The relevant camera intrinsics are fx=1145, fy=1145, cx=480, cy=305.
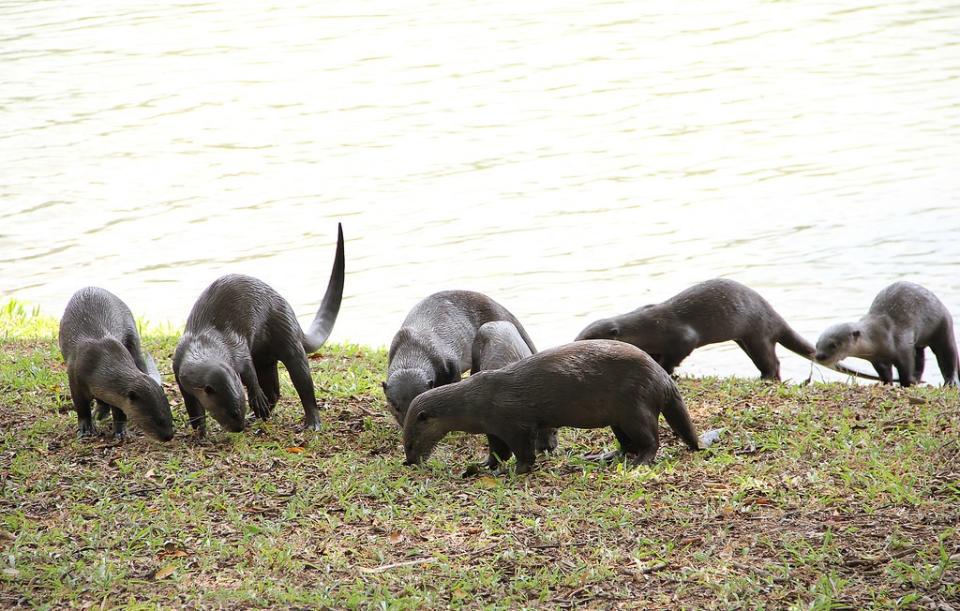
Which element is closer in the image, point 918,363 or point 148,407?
point 148,407

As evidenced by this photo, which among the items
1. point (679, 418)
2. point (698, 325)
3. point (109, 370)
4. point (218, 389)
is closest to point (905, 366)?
point (698, 325)

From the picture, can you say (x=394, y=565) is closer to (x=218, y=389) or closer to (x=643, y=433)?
(x=643, y=433)

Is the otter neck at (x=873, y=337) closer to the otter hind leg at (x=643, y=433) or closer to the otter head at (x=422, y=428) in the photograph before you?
the otter hind leg at (x=643, y=433)

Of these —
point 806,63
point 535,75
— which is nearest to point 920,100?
point 806,63

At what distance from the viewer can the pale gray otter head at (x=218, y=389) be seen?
19.1ft

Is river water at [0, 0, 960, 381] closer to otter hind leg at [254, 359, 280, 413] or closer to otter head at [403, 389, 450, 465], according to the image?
otter hind leg at [254, 359, 280, 413]

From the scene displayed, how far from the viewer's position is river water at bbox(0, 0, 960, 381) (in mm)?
11695

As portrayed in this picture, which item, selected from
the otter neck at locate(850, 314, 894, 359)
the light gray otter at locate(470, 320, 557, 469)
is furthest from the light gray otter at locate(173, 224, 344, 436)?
the otter neck at locate(850, 314, 894, 359)

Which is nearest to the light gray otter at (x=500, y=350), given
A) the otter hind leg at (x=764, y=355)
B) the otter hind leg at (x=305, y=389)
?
the otter hind leg at (x=305, y=389)

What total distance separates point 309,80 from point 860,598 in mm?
18517

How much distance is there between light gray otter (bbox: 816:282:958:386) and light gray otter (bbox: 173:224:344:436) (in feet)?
11.5

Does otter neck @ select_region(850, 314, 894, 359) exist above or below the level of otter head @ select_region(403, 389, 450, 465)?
below

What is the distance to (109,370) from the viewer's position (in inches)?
235

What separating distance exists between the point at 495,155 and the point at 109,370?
36.4 ft
